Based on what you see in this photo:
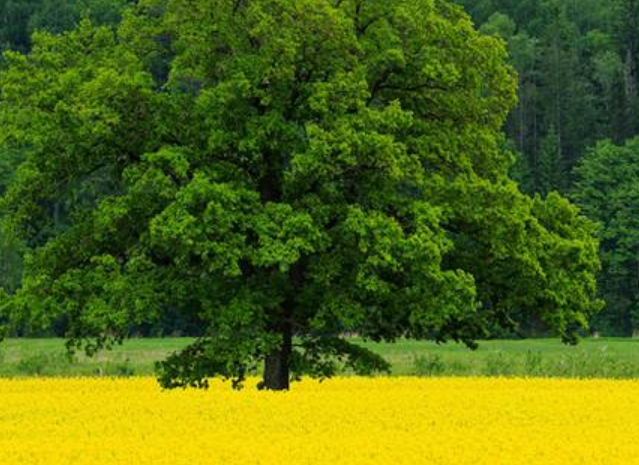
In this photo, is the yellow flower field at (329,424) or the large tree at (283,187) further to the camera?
the large tree at (283,187)

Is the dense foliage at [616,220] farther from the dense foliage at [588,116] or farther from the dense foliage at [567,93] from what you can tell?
the dense foliage at [567,93]

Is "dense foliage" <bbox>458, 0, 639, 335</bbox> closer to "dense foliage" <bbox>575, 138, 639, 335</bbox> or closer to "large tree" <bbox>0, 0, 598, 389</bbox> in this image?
"dense foliage" <bbox>575, 138, 639, 335</bbox>

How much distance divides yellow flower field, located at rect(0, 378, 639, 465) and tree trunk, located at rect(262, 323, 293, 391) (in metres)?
1.02

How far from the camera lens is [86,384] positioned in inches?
1631

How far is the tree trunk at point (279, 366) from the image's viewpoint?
133ft

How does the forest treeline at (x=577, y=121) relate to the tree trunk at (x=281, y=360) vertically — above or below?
above

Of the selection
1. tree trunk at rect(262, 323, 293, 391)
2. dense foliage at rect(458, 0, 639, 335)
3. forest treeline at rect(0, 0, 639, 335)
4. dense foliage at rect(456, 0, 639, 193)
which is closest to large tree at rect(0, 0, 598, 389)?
tree trunk at rect(262, 323, 293, 391)

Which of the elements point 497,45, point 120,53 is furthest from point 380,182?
point 120,53

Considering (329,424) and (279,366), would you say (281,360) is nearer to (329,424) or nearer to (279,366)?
(279,366)

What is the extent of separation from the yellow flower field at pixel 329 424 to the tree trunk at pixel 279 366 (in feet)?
3.34

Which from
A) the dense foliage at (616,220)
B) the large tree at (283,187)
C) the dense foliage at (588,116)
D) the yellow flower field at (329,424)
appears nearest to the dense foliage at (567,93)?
the dense foliage at (588,116)

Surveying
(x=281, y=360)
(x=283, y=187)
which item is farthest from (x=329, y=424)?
(x=281, y=360)

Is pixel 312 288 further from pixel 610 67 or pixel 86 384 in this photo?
pixel 610 67

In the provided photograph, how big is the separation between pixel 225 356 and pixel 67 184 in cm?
739
